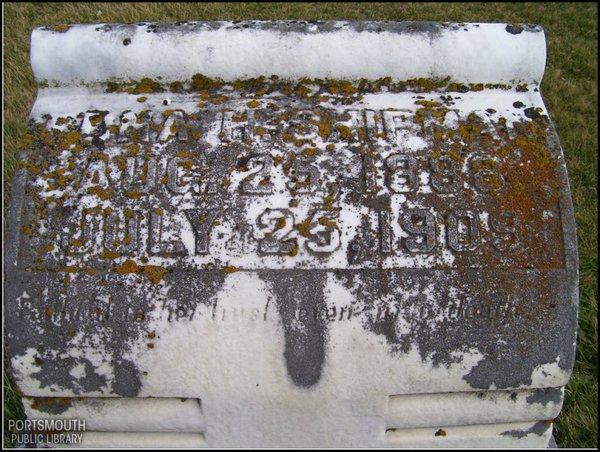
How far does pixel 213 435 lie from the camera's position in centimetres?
194

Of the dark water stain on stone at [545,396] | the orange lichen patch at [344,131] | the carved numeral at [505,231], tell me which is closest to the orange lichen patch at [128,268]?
the orange lichen patch at [344,131]

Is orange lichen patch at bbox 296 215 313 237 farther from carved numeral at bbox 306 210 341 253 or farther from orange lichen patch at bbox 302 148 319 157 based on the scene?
orange lichen patch at bbox 302 148 319 157

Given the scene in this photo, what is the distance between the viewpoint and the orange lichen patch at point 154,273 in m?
1.75

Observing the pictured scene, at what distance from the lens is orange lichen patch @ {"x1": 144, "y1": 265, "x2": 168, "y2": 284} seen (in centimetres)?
175

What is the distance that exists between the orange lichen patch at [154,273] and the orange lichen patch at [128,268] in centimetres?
3

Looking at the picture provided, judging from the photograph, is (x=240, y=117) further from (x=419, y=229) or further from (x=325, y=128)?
(x=419, y=229)

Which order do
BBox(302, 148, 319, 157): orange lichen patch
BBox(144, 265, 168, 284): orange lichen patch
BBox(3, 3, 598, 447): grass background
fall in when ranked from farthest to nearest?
BBox(3, 3, 598, 447): grass background < BBox(302, 148, 319, 157): orange lichen patch < BBox(144, 265, 168, 284): orange lichen patch

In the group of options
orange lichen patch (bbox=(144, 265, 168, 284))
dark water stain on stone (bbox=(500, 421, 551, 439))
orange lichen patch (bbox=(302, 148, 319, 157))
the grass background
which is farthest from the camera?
the grass background

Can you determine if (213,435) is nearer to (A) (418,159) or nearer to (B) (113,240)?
(B) (113,240)

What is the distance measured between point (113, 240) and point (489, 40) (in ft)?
4.67

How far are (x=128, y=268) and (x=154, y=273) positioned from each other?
8 centimetres

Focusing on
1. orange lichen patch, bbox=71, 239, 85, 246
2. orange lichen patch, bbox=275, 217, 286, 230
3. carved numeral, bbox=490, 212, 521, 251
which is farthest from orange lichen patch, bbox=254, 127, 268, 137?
carved numeral, bbox=490, 212, 521, 251

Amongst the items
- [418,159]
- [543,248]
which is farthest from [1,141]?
[543,248]

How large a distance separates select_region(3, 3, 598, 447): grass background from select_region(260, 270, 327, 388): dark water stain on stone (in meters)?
1.88
